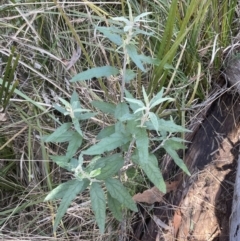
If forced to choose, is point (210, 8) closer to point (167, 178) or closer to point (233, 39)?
point (233, 39)

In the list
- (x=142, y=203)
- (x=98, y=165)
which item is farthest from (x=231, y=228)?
(x=98, y=165)

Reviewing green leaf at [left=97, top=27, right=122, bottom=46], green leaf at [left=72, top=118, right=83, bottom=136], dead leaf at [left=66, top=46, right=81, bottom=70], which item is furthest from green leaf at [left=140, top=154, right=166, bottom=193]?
dead leaf at [left=66, top=46, right=81, bottom=70]

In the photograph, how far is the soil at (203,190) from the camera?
139 cm

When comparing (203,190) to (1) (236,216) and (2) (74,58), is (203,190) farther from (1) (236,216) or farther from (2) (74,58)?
(2) (74,58)

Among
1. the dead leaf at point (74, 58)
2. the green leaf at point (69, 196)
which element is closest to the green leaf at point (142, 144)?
the green leaf at point (69, 196)

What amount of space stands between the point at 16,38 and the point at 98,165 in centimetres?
65

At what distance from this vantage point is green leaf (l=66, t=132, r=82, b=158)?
3.70 ft

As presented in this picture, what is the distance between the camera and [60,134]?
44.4 inches

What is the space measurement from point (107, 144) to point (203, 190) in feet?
1.59

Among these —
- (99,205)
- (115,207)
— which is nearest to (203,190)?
(115,207)

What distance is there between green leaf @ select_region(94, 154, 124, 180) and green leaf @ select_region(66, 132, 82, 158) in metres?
0.07

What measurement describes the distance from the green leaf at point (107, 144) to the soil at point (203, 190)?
0.41 meters

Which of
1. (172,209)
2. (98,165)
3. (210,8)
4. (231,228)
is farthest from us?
(210,8)

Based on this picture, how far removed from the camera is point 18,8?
5.20 feet
